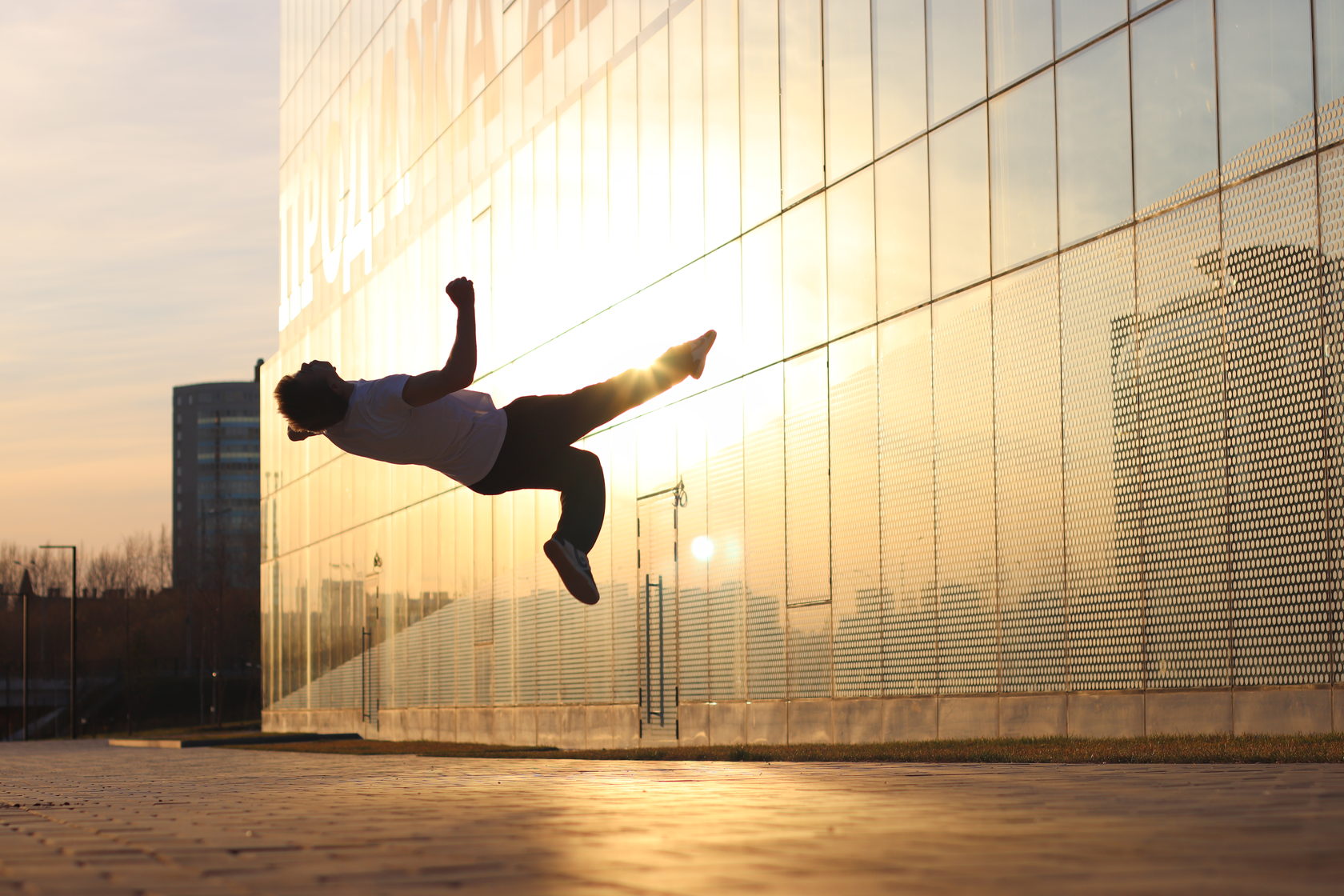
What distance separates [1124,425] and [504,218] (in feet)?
56.3

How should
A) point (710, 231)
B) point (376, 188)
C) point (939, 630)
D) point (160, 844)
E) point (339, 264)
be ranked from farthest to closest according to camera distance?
point (339, 264) → point (376, 188) → point (710, 231) → point (939, 630) → point (160, 844)

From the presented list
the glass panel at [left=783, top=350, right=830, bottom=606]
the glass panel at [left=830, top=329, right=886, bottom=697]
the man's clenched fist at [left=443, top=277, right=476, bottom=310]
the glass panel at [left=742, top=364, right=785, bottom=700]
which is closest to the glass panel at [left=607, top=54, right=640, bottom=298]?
the glass panel at [left=742, top=364, right=785, bottom=700]

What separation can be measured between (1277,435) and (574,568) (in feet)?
20.6

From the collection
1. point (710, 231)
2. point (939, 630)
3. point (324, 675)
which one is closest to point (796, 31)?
point (710, 231)

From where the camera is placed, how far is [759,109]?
1927 centimetres

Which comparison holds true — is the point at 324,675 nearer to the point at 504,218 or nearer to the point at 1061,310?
the point at 504,218

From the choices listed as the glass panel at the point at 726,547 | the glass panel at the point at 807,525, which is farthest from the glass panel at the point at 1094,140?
the glass panel at the point at 726,547

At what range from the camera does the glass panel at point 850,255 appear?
54.8 ft

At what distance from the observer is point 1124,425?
42.3 ft

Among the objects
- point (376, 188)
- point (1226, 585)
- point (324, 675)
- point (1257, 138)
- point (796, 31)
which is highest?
point (376, 188)

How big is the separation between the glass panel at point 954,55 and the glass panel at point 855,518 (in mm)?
2653

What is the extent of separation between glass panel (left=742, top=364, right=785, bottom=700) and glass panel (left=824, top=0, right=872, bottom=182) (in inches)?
111

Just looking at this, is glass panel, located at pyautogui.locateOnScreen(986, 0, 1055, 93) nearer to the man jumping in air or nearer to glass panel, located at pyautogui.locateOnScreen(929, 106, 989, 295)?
glass panel, located at pyautogui.locateOnScreen(929, 106, 989, 295)

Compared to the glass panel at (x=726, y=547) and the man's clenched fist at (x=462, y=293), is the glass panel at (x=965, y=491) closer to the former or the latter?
the glass panel at (x=726, y=547)
